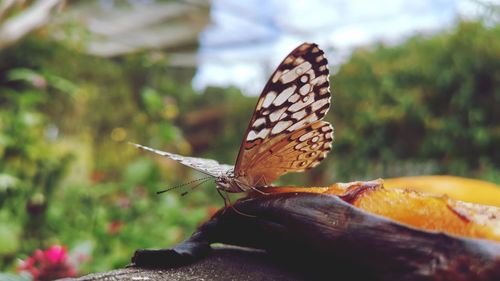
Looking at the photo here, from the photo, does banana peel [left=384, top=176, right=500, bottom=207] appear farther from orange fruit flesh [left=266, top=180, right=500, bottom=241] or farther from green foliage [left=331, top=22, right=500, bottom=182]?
orange fruit flesh [left=266, top=180, right=500, bottom=241]

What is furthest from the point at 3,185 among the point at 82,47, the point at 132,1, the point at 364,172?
the point at 132,1

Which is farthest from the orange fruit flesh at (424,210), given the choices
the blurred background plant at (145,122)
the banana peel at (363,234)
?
the blurred background plant at (145,122)

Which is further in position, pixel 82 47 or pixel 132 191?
pixel 82 47

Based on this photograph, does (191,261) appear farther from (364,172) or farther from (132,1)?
(132,1)

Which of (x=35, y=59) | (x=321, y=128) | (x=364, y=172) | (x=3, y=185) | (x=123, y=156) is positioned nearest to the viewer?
(x=321, y=128)

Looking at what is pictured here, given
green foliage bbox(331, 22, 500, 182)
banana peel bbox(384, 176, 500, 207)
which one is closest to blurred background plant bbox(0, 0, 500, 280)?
green foliage bbox(331, 22, 500, 182)

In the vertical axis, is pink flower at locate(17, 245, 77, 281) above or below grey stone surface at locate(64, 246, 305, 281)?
below

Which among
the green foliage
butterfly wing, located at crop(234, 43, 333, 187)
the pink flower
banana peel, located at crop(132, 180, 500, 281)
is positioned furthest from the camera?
the green foliage

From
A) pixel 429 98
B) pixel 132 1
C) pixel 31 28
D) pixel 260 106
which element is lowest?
pixel 260 106
